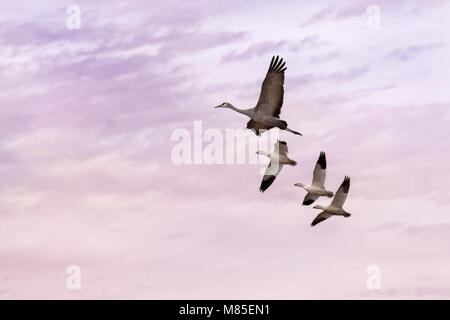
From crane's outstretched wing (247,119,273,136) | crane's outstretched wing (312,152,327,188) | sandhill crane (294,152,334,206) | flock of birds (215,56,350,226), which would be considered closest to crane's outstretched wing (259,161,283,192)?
flock of birds (215,56,350,226)

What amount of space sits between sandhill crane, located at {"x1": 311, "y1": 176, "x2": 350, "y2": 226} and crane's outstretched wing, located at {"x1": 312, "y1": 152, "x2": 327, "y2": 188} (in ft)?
3.92

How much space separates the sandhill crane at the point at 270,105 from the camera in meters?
46.2

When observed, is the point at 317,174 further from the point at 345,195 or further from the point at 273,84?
the point at 273,84

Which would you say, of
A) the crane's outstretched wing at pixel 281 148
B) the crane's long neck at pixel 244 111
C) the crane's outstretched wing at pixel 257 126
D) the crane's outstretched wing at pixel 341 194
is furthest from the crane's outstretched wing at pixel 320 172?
the crane's long neck at pixel 244 111

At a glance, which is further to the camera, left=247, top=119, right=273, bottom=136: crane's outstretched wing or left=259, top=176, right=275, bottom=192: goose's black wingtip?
left=259, top=176, right=275, bottom=192: goose's black wingtip

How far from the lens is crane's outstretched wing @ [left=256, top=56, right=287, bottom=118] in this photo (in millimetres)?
46188

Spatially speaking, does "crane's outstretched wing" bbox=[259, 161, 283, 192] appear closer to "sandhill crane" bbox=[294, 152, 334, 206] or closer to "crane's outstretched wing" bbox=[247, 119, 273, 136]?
"sandhill crane" bbox=[294, 152, 334, 206]

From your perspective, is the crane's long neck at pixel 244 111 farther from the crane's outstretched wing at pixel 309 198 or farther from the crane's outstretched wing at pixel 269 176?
the crane's outstretched wing at pixel 309 198

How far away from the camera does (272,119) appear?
47.4 metres

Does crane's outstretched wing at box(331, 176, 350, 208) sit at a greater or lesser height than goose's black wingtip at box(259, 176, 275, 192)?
lesser
